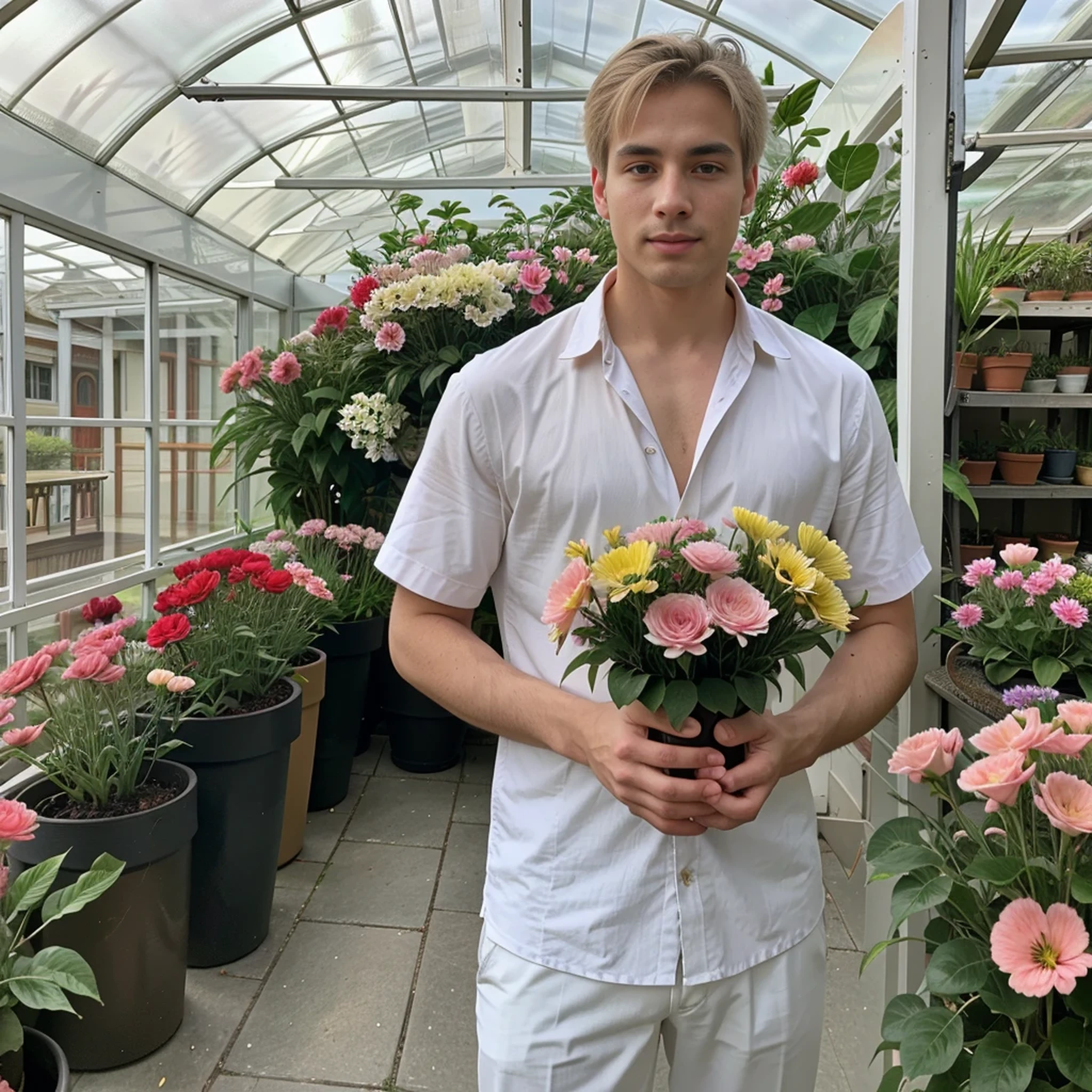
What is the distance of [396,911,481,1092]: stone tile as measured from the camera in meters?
1.58

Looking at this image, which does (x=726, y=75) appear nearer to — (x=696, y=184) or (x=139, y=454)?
(x=696, y=184)

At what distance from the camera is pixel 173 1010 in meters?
1.62

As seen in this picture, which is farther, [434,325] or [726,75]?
[434,325]

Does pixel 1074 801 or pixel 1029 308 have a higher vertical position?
pixel 1029 308

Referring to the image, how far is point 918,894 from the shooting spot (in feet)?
2.59

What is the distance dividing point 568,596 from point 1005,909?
456 millimetres

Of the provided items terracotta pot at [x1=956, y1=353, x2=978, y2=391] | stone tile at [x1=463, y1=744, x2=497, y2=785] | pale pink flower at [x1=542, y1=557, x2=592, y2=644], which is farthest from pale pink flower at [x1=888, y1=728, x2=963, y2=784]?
stone tile at [x1=463, y1=744, x2=497, y2=785]

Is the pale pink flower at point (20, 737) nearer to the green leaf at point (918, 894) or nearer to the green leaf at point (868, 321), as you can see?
the green leaf at point (918, 894)

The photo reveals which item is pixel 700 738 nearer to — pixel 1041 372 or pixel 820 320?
pixel 820 320

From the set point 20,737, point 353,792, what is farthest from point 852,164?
point 353,792

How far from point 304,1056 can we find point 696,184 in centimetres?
170

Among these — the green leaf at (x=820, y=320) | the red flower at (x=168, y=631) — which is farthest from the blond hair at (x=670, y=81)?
the red flower at (x=168, y=631)

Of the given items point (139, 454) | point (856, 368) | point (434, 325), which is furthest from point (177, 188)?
point (856, 368)

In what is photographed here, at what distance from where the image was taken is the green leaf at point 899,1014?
767 mm
